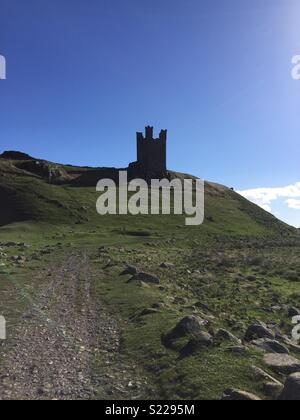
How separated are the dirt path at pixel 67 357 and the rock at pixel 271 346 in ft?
14.4

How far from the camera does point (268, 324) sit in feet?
68.6

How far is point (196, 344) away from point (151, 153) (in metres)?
152

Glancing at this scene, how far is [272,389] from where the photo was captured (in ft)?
36.3

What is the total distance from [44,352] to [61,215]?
9592 cm

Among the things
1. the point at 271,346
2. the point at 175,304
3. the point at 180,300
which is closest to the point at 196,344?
the point at 271,346

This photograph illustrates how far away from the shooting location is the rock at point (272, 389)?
10875 millimetres

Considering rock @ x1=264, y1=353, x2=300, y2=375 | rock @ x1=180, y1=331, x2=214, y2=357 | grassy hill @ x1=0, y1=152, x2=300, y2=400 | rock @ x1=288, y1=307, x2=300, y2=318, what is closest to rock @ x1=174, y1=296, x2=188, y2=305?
grassy hill @ x1=0, y1=152, x2=300, y2=400

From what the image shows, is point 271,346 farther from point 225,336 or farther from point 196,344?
point 196,344

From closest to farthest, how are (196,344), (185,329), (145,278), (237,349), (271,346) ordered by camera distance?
(237,349) → (196,344) → (271,346) → (185,329) → (145,278)

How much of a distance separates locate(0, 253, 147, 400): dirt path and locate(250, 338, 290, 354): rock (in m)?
4.37

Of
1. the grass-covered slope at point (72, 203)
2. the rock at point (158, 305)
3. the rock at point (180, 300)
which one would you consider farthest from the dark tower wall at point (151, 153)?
the rock at point (158, 305)

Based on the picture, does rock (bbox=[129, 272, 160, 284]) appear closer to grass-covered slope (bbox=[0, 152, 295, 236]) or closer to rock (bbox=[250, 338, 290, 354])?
rock (bbox=[250, 338, 290, 354])

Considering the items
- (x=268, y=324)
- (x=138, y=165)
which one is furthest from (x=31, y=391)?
(x=138, y=165)
